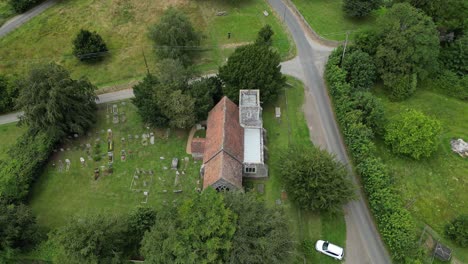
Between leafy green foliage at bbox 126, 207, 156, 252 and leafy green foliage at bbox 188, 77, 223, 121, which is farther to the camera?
leafy green foliage at bbox 188, 77, 223, 121

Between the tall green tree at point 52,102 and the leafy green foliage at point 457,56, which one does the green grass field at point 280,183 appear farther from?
the tall green tree at point 52,102

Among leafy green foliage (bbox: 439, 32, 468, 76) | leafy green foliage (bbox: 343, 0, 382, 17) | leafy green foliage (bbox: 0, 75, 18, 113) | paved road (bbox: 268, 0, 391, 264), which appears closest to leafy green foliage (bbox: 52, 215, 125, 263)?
paved road (bbox: 268, 0, 391, 264)

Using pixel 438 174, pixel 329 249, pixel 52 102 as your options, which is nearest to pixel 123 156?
pixel 52 102

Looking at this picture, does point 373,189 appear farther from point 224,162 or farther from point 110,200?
point 110,200

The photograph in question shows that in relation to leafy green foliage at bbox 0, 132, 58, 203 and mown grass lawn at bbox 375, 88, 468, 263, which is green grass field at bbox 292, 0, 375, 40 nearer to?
mown grass lawn at bbox 375, 88, 468, 263

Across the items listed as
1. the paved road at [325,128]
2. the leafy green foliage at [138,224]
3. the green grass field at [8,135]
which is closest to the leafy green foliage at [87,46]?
the green grass field at [8,135]

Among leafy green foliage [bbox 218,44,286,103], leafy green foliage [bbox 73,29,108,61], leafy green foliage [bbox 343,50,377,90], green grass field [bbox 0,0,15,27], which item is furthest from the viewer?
green grass field [bbox 0,0,15,27]
